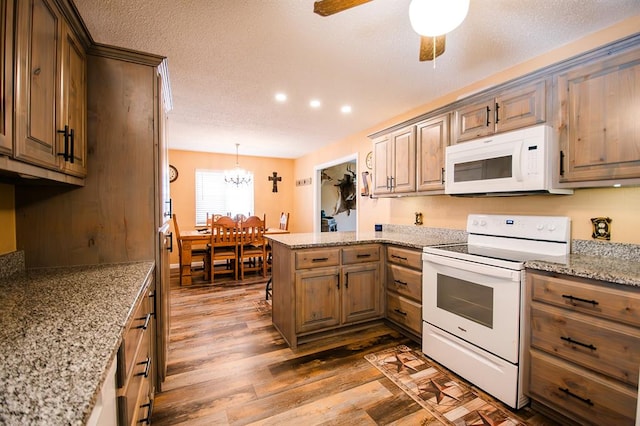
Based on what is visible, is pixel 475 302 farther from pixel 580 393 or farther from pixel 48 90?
pixel 48 90

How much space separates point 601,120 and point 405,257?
154cm

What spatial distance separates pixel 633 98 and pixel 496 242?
116cm

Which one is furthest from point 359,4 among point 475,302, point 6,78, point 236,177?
point 236,177

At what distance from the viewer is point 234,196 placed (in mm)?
6121

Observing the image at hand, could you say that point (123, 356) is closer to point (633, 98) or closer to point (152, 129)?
point (152, 129)

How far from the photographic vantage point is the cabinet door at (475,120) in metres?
2.17

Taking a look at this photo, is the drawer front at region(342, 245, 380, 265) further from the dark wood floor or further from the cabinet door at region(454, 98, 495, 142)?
the cabinet door at region(454, 98, 495, 142)

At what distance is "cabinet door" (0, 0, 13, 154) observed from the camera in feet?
2.86

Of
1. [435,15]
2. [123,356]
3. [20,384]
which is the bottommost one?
[123,356]

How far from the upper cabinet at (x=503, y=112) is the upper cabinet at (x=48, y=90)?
261 cm

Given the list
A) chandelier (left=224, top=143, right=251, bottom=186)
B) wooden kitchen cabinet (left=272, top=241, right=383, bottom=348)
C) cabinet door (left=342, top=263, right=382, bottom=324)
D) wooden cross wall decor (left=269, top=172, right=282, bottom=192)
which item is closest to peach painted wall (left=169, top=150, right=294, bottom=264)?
wooden cross wall decor (left=269, top=172, right=282, bottom=192)

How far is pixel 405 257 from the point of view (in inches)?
97.8

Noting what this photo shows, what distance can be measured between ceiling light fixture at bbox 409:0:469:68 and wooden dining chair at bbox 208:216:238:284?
3.81 metres

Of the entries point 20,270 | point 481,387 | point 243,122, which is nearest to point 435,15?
point 481,387
